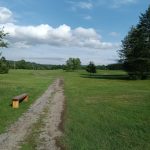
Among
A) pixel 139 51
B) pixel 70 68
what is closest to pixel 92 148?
pixel 139 51

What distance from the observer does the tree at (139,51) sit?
6366cm

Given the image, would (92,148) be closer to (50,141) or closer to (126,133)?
(50,141)

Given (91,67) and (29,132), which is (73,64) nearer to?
(91,67)

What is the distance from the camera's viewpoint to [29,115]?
15109 millimetres

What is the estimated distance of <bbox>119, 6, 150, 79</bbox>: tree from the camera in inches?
2506

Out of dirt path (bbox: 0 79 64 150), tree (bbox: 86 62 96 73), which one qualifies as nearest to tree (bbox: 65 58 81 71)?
tree (bbox: 86 62 96 73)

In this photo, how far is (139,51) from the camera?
212ft

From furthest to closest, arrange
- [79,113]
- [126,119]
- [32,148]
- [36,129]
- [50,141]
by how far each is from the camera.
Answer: [79,113]
[126,119]
[36,129]
[50,141]
[32,148]

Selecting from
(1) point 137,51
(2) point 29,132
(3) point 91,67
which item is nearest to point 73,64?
(3) point 91,67

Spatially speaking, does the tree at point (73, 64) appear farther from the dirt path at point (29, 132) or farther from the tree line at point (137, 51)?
the dirt path at point (29, 132)

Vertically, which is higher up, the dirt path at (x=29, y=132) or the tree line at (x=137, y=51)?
the tree line at (x=137, y=51)

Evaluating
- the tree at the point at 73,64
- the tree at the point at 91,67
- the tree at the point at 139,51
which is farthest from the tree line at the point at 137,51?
the tree at the point at 73,64

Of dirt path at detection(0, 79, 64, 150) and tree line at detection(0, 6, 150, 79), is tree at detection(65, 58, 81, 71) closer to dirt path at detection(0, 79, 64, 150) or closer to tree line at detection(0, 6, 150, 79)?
tree line at detection(0, 6, 150, 79)

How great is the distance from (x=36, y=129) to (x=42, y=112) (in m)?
4.58
